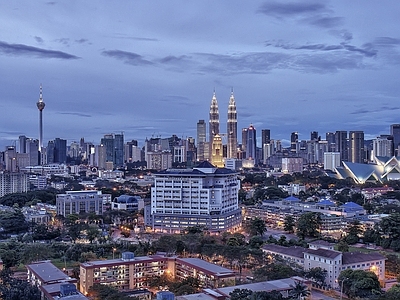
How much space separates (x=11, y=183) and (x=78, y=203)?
12.0m

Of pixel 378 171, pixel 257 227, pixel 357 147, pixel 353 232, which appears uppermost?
→ pixel 357 147

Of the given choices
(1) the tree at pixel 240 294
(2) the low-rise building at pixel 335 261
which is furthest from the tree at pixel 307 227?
(1) the tree at pixel 240 294

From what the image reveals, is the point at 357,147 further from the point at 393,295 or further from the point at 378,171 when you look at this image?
the point at 393,295

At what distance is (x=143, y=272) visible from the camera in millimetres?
13836

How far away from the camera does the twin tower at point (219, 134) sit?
5336cm

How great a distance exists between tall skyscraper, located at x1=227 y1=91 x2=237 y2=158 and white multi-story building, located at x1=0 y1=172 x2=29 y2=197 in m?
31.2

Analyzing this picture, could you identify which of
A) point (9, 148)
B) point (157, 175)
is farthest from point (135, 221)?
point (9, 148)

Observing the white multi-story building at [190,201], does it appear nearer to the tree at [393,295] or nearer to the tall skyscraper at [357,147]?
the tree at [393,295]

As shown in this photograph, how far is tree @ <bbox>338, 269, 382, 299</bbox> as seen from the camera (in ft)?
40.3

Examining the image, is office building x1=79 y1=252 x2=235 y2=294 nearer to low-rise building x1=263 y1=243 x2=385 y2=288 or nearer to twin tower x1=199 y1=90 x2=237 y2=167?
low-rise building x1=263 y1=243 x2=385 y2=288

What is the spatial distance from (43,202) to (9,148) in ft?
106

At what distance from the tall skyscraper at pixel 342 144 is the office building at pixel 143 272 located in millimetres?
52230

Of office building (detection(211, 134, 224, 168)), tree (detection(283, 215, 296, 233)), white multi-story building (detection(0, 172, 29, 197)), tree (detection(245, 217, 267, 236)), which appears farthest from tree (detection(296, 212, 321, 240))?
office building (detection(211, 134, 224, 168))

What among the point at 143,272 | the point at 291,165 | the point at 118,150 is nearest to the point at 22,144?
the point at 118,150
